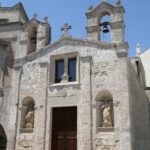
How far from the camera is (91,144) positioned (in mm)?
11414

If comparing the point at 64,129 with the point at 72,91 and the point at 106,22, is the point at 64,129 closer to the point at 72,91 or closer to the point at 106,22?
the point at 72,91

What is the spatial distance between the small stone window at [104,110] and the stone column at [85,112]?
1.38ft

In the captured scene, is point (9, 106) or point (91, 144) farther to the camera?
point (9, 106)

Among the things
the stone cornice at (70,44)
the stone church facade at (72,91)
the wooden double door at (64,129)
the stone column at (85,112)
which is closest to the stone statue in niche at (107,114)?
the stone church facade at (72,91)

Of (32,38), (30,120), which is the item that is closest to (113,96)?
(30,120)

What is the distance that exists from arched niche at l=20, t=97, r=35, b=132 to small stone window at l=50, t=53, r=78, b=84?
159 centimetres

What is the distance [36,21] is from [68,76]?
3.88 metres

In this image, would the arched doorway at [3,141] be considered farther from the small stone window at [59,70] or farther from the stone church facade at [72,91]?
the small stone window at [59,70]

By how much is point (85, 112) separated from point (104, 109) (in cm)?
84

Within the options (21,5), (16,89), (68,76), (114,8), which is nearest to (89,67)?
(68,76)

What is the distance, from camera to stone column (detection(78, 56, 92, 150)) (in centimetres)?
1152

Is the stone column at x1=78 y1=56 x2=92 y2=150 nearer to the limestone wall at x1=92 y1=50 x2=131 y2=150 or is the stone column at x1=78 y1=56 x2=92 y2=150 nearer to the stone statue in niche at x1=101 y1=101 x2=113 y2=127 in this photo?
the limestone wall at x1=92 y1=50 x2=131 y2=150

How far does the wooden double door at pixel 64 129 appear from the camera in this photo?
40.2 ft

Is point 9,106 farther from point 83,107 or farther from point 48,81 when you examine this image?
point 83,107
